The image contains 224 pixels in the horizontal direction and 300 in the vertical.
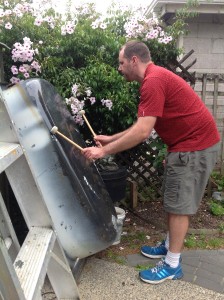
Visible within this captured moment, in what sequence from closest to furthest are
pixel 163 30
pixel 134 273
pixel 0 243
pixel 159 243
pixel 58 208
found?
pixel 0 243
pixel 58 208
pixel 134 273
pixel 159 243
pixel 163 30

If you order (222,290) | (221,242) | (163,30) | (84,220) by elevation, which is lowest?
(221,242)

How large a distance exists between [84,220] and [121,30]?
2662 millimetres

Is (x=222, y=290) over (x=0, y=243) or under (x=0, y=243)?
under

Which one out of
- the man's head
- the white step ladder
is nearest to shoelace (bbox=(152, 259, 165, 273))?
the white step ladder

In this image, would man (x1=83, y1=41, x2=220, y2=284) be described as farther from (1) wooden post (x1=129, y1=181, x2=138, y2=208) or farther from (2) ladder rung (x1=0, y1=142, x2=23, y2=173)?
(1) wooden post (x1=129, y1=181, x2=138, y2=208)

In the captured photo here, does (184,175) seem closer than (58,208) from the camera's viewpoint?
No

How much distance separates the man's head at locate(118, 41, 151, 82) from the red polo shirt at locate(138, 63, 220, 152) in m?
0.06

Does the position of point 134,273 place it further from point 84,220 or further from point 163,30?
point 163,30

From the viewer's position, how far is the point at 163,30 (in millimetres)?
3912

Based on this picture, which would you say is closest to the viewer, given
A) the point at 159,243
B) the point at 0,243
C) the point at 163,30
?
the point at 0,243

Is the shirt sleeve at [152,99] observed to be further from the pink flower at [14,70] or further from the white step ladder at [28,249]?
the pink flower at [14,70]

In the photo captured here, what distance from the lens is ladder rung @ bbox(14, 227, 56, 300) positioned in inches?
55.0

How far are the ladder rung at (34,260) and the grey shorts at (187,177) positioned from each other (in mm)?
1234

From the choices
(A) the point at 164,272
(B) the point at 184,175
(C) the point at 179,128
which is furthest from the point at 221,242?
(C) the point at 179,128
